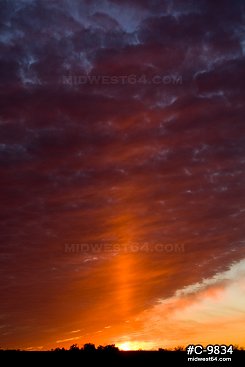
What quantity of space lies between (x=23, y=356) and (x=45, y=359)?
1368 millimetres

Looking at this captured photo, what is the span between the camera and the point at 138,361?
2630 cm

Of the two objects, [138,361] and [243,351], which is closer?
[138,361]

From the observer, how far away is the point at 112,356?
25.9m

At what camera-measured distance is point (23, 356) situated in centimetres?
2488

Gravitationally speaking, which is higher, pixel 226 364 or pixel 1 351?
pixel 1 351

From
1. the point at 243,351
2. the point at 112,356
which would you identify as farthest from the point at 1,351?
the point at 243,351

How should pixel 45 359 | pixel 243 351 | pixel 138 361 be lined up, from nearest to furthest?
pixel 45 359 < pixel 138 361 < pixel 243 351

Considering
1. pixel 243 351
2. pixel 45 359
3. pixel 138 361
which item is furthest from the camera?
pixel 243 351

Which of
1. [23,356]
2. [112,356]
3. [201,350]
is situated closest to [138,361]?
[112,356]

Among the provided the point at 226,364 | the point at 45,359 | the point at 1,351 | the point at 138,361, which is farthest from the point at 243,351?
the point at 1,351

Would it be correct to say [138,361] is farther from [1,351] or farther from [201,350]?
[1,351]

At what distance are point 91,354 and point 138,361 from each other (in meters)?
2.88

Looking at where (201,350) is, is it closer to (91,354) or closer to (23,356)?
(91,354)

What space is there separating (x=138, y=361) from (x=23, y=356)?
6.72 metres
